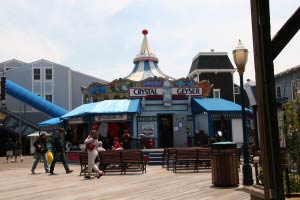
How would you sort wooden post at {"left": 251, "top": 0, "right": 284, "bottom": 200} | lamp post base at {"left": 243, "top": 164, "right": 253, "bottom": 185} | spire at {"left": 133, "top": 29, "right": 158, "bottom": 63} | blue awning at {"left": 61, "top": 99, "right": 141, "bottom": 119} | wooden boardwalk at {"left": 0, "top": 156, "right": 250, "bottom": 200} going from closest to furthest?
1. wooden post at {"left": 251, "top": 0, "right": 284, "bottom": 200}
2. wooden boardwalk at {"left": 0, "top": 156, "right": 250, "bottom": 200}
3. lamp post base at {"left": 243, "top": 164, "right": 253, "bottom": 185}
4. blue awning at {"left": 61, "top": 99, "right": 141, "bottom": 119}
5. spire at {"left": 133, "top": 29, "right": 158, "bottom": 63}

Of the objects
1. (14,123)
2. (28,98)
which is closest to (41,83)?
(14,123)

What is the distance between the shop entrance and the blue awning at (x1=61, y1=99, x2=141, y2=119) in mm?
2149

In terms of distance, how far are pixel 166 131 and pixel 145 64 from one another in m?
6.04

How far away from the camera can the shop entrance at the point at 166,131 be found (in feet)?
79.0

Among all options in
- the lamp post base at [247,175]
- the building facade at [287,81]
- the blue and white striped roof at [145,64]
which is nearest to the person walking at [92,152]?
the lamp post base at [247,175]

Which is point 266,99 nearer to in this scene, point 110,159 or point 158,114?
point 110,159

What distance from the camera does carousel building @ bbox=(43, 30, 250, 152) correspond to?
22469mm

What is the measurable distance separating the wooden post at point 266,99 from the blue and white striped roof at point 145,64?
2236 cm

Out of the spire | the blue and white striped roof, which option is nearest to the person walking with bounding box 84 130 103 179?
the blue and white striped roof

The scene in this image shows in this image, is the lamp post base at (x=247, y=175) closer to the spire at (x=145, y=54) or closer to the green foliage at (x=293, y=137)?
the green foliage at (x=293, y=137)

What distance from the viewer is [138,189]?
30.6 ft

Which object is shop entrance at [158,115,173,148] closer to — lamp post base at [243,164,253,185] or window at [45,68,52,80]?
lamp post base at [243,164,253,185]

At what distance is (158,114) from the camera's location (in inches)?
926

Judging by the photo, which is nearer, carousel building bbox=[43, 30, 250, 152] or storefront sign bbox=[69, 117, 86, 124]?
carousel building bbox=[43, 30, 250, 152]
